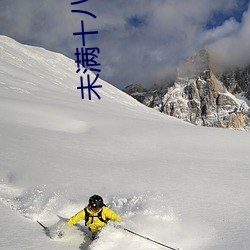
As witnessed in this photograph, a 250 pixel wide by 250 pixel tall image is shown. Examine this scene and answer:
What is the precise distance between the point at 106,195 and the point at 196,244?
2811 mm

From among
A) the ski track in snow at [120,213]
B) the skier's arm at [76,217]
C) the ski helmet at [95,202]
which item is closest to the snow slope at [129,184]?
the ski track in snow at [120,213]

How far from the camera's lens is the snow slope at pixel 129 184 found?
5387 mm

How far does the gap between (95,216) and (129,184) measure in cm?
241

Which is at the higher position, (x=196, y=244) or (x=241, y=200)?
(x=241, y=200)

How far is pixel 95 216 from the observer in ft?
18.9

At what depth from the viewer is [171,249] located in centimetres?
502

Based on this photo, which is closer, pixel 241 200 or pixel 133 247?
pixel 133 247

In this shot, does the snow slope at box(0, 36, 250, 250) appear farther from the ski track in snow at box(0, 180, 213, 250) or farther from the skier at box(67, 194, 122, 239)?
the skier at box(67, 194, 122, 239)

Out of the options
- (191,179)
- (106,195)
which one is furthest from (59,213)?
(191,179)

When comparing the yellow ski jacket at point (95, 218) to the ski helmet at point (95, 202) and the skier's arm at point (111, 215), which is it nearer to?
the skier's arm at point (111, 215)

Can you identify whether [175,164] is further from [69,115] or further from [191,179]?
[69,115]

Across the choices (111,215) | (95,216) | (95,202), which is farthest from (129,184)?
(95,202)

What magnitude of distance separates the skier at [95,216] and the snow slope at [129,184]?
0.21 meters

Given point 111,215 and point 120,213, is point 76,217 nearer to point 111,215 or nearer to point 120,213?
point 111,215
